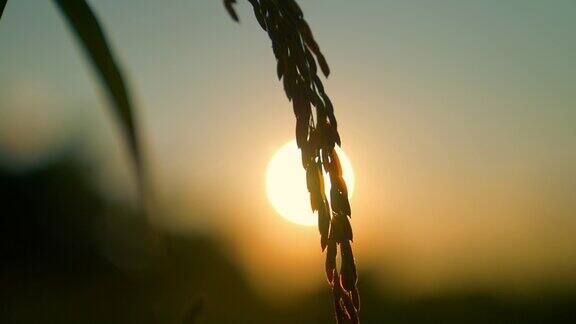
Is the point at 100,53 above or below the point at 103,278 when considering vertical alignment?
above

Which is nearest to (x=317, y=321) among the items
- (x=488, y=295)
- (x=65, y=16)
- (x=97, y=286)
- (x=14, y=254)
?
(x=488, y=295)

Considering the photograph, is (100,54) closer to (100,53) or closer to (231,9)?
(100,53)

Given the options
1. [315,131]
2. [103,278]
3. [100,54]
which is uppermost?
[100,54]

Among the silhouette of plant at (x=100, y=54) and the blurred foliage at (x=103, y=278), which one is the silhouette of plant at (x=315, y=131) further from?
the blurred foliage at (x=103, y=278)

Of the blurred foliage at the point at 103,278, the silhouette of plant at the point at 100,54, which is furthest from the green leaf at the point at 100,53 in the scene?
the blurred foliage at the point at 103,278

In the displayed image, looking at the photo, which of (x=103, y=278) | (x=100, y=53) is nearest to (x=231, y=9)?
(x=100, y=53)
